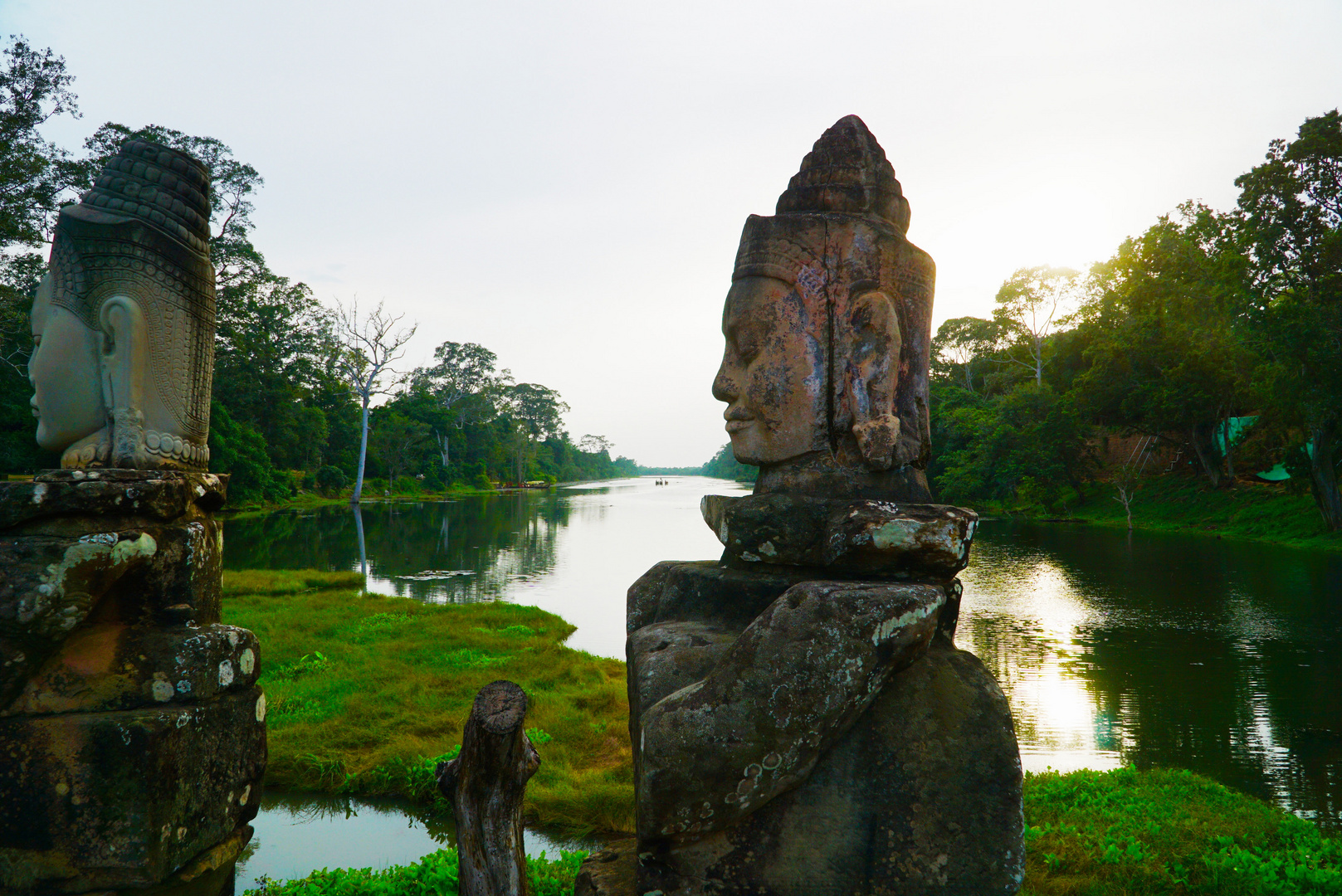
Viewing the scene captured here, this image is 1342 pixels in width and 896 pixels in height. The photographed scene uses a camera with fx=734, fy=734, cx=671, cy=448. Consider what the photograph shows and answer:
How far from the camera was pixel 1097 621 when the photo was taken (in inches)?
408

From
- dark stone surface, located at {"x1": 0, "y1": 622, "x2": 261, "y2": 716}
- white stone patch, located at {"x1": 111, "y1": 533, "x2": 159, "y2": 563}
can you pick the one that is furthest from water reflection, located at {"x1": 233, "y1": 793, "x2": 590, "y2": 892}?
white stone patch, located at {"x1": 111, "y1": 533, "x2": 159, "y2": 563}

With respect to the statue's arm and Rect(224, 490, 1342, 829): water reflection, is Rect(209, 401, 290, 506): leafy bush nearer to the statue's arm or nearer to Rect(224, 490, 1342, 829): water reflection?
Rect(224, 490, 1342, 829): water reflection

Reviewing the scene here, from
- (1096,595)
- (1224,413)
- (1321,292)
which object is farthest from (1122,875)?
(1224,413)

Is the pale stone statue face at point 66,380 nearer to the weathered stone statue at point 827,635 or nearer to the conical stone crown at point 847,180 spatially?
the weathered stone statue at point 827,635

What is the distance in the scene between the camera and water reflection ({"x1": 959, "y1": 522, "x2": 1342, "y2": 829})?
542cm

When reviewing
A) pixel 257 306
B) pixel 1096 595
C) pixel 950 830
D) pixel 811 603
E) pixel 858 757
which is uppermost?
pixel 257 306

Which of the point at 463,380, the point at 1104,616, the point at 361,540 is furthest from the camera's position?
the point at 463,380

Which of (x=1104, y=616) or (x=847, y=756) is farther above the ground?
(x=847, y=756)

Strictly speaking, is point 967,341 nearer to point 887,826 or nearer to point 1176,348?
point 1176,348

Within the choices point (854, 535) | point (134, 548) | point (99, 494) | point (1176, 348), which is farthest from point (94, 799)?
point (1176, 348)

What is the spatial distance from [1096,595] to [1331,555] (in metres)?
8.00

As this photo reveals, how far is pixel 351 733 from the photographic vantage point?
5195mm

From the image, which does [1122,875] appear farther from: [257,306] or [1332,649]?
[257,306]

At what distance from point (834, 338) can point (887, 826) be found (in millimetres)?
1394
